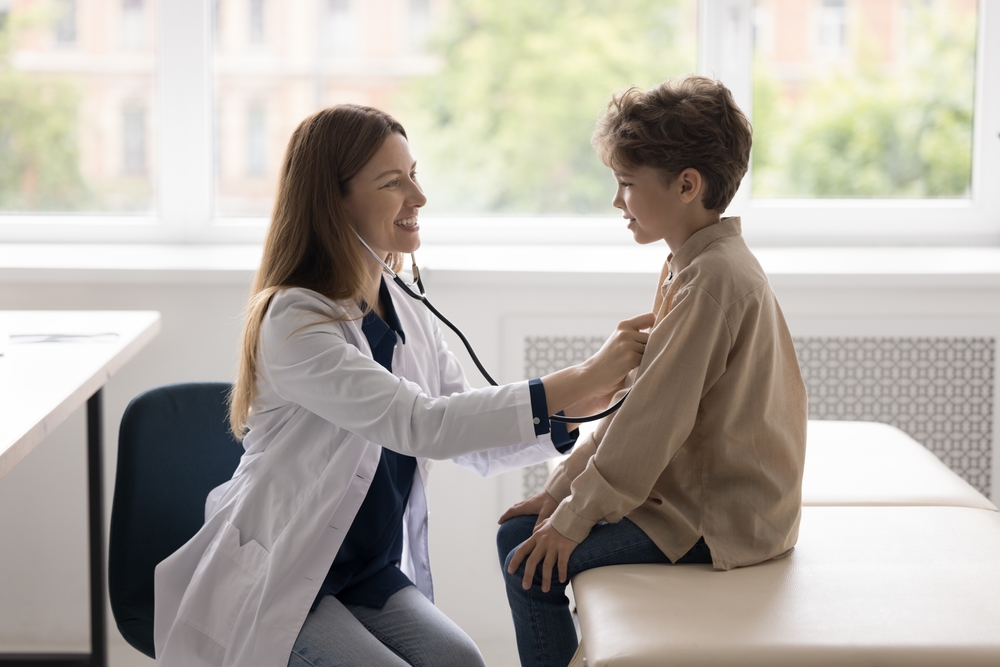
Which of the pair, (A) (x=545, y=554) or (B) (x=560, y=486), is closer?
(A) (x=545, y=554)

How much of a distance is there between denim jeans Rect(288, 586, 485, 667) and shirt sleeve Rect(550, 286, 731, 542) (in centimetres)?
26

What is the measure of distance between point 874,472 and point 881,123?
119 cm

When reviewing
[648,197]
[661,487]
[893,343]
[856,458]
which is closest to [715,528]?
[661,487]

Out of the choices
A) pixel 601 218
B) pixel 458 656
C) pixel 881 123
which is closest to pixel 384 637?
pixel 458 656

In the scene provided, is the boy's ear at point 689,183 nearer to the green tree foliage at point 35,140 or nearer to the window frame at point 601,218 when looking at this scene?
the window frame at point 601,218

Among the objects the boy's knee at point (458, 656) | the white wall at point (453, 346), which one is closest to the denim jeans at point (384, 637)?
the boy's knee at point (458, 656)

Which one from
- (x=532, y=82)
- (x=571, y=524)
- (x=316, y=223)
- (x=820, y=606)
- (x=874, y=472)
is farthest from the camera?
(x=532, y=82)

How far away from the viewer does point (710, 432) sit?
1225 millimetres

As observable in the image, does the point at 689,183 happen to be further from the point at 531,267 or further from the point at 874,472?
the point at 531,267

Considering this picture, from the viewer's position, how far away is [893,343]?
7.06 ft

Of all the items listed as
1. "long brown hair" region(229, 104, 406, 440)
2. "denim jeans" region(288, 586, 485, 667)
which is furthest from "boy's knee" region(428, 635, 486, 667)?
"long brown hair" region(229, 104, 406, 440)

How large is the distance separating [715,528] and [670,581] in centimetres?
9

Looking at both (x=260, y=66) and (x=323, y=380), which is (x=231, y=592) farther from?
(x=260, y=66)

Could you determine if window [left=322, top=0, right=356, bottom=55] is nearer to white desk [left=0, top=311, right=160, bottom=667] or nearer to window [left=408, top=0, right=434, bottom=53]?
window [left=408, top=0, right=434, bottom=53]
